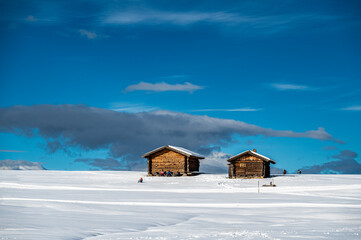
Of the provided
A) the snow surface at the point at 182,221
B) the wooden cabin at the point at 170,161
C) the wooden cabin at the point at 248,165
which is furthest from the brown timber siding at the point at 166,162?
the snow surface at the point at 182,221

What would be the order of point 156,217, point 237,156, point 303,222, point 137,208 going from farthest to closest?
point 237,156 < point 137,208 < point 156,217 < point 303,222

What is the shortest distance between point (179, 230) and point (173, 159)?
133 feet

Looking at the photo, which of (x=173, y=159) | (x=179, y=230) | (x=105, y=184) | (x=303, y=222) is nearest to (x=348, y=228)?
(x=303, y=222)

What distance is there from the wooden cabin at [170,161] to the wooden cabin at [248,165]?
5954 mm

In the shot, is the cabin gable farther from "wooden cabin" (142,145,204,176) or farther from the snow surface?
the snow surface

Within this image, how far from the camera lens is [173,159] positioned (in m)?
55.6

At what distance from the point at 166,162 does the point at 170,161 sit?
556mm

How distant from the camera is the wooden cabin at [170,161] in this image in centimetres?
5491

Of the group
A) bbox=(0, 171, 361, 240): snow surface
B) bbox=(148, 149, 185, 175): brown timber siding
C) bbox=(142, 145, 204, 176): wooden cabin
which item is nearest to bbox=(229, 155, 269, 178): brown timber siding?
bbox=(142, 145, 204, 176): wooden cabin

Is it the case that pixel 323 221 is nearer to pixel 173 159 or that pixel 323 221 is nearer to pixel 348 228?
pixel 348 228

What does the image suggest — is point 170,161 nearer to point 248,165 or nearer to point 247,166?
point 247,166

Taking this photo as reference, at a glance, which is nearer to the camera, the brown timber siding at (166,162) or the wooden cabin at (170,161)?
the wooden cabin at (170,161)

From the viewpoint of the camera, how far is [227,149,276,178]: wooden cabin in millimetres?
51438

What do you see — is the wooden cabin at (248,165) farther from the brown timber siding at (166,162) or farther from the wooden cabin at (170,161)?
the brown timber siding at (166,162)
